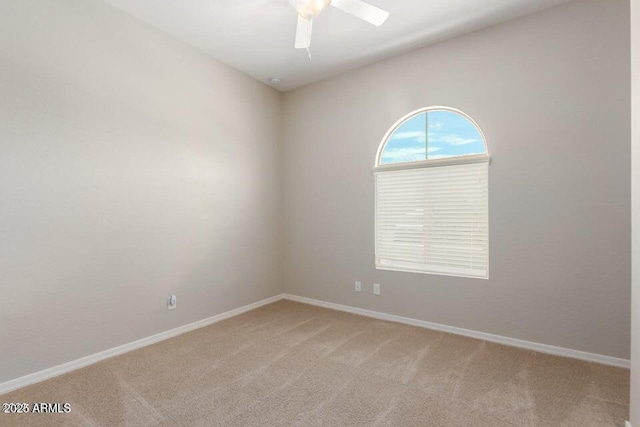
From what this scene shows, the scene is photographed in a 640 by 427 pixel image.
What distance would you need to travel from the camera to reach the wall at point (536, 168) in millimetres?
2506

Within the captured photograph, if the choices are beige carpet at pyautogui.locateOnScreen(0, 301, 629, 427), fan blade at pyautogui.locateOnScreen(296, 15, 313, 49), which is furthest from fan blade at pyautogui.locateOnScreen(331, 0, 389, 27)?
beige carpet at pyautogui.locateOnScreen(0, 301, 629, 427)

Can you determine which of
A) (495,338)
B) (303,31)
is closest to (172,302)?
(303,31)

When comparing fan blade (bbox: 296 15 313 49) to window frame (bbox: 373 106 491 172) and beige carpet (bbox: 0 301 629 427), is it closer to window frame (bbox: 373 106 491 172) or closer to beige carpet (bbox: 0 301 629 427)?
window frame (bbox: 373 106 491 172)

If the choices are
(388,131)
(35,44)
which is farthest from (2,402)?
(388,131)

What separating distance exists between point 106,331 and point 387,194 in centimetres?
308

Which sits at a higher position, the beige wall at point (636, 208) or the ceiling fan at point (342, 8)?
the ceiling fan at point (342, 8)

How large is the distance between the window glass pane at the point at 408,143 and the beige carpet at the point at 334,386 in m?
1.94

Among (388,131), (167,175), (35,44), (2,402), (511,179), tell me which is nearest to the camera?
(2,402)

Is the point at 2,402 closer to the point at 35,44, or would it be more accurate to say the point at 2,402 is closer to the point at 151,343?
the point at 151,343

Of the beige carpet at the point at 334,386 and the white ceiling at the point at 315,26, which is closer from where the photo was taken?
the beige carpet at the point at 334,386

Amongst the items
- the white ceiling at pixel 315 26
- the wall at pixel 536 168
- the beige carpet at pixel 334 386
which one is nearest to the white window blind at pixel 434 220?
the wall at pixel 536 168

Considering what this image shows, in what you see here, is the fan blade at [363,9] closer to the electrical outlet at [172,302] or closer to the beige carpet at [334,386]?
the beige carpet at [334,386]

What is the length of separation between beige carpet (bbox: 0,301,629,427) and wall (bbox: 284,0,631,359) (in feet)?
1.28

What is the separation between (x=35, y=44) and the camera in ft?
7.55
